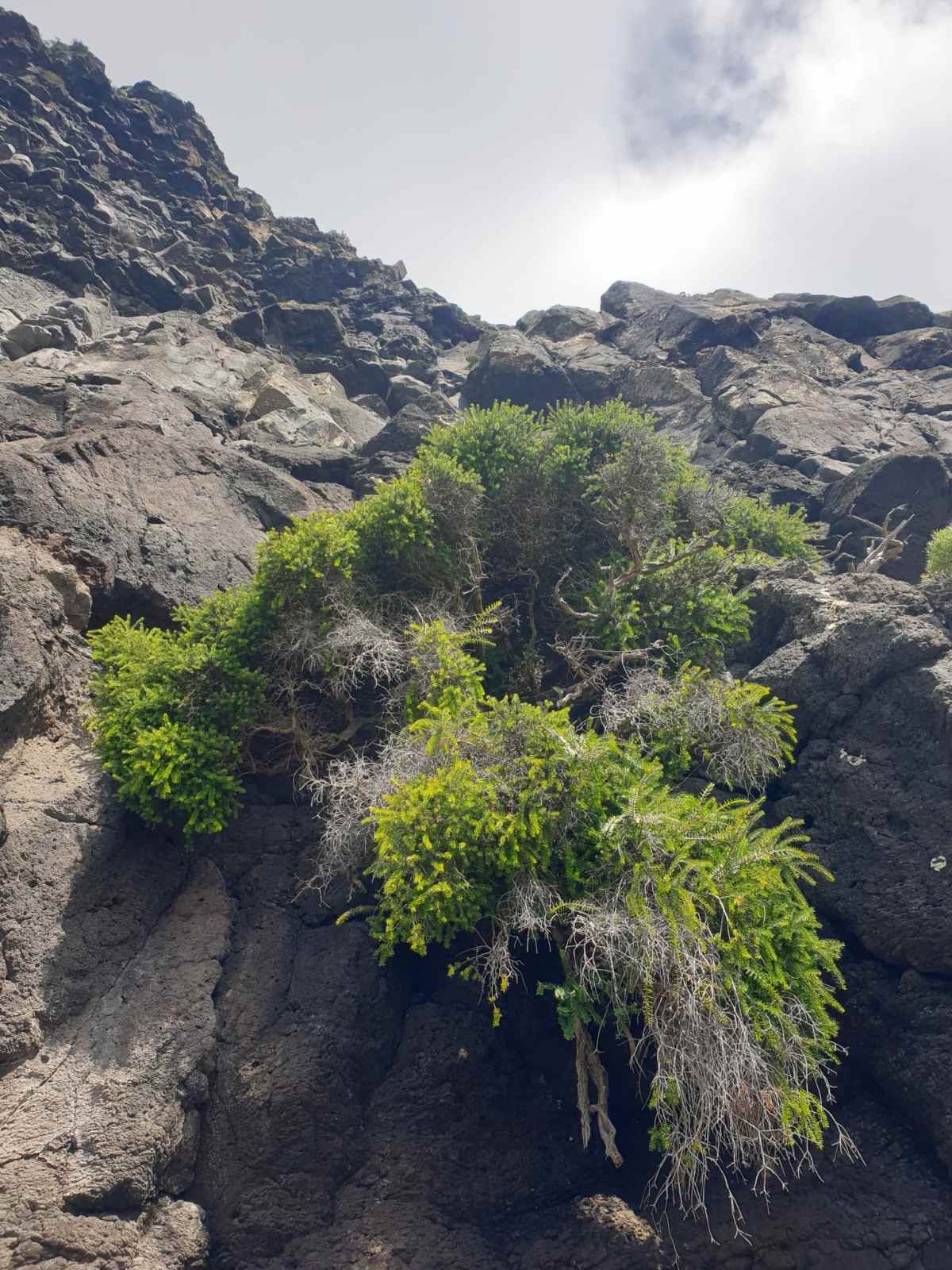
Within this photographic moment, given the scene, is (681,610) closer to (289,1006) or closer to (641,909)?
(641,909)

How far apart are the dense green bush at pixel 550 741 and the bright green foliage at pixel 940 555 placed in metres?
3.01

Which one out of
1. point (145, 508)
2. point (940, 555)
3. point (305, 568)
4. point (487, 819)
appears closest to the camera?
point (487, 819)

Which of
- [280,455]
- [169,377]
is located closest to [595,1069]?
[280,455]

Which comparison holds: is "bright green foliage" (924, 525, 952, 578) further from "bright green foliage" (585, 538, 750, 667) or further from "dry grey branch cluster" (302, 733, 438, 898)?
"dry grey branch cluster" (302, 733, 438, 898)

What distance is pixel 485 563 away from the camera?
15.3m

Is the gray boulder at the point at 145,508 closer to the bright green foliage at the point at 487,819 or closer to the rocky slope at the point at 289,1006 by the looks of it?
the rocky slope at the point at 289,1006

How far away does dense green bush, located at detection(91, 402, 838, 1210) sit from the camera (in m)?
7.82

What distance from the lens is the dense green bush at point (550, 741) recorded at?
782 centimetres

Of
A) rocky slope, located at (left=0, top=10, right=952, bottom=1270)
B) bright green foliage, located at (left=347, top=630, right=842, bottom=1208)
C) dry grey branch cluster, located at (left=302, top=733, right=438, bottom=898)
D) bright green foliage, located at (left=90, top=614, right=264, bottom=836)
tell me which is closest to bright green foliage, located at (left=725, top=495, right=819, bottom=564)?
rocky slope, located at (left=0, top=10, right=952, bottom=1270)

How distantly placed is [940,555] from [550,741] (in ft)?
38.5

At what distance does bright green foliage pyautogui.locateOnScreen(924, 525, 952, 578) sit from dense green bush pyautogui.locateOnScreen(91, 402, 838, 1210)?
3.01 meters

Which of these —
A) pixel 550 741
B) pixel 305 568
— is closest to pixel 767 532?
pixel 550 741

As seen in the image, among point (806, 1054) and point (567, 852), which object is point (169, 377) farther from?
point (806, 1054)

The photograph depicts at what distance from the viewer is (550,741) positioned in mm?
9344
